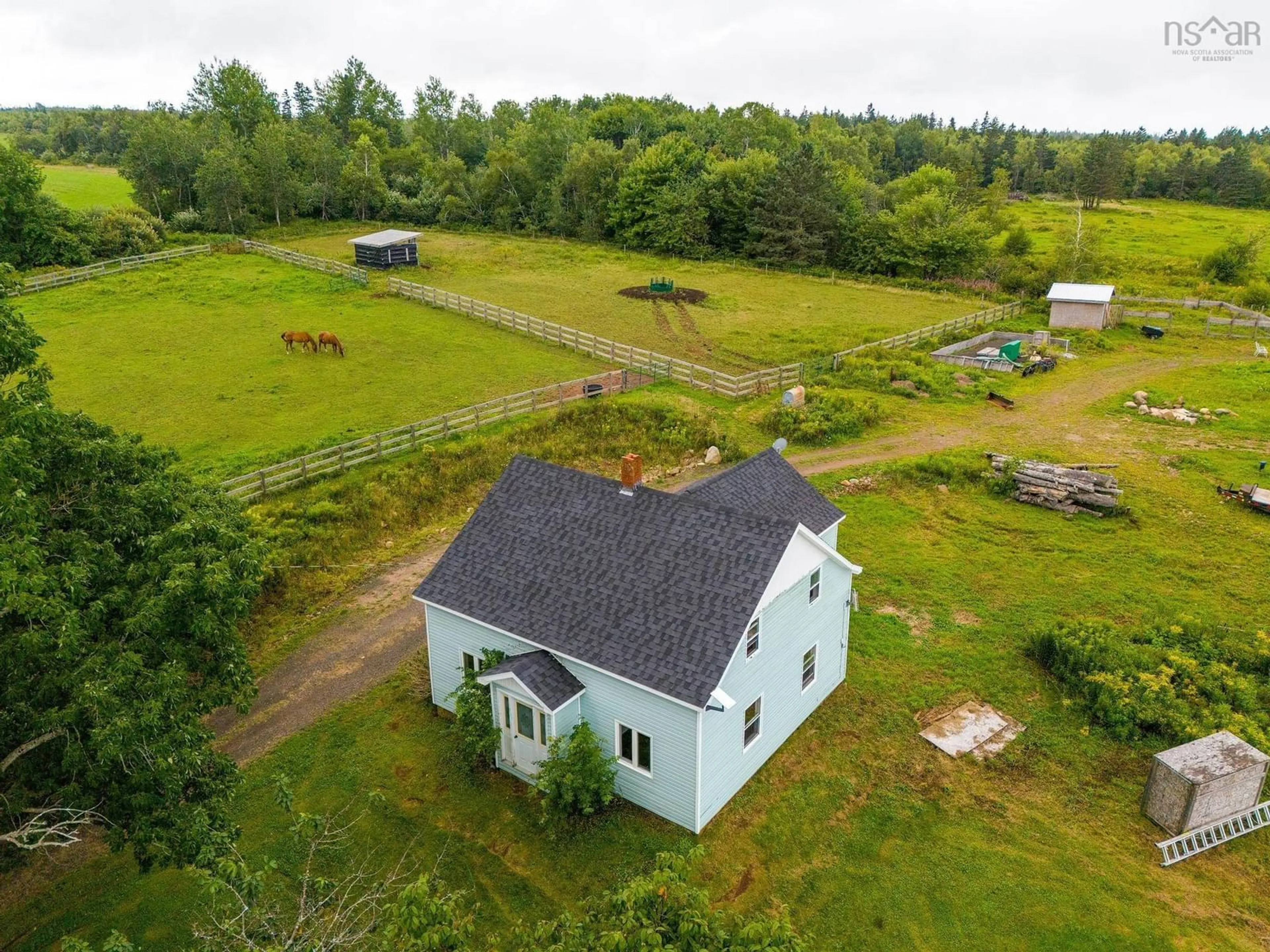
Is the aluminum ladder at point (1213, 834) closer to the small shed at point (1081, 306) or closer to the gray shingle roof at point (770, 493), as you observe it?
the gray shingle roof at point (770, 493)

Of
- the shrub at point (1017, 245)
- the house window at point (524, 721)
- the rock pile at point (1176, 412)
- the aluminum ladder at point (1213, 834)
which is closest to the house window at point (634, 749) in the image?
the house window at point (524, 721)

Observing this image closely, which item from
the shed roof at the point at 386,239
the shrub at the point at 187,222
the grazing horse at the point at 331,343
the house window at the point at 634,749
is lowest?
the house window at the point at 634,749

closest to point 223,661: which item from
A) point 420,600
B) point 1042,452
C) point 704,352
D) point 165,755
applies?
point 165,755

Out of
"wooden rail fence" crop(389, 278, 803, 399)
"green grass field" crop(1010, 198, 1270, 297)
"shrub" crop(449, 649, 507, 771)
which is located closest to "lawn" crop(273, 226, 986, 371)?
"wooden rail fence" crop(389, 278, 803, 399)

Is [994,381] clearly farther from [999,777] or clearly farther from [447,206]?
[447,206]

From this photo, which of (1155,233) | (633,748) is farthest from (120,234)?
(1155,233)

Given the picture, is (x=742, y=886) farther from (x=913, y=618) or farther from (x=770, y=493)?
(x=913, y=618)
